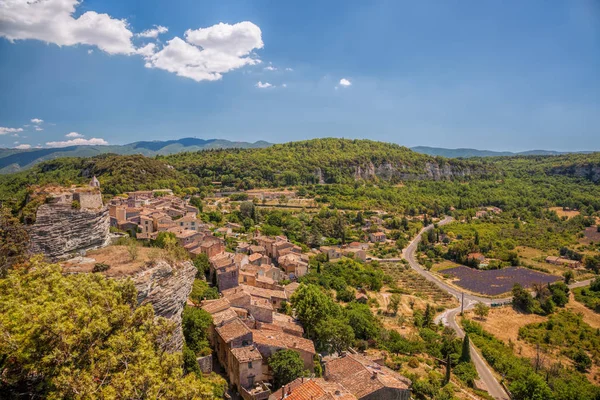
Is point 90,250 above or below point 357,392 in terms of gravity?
above

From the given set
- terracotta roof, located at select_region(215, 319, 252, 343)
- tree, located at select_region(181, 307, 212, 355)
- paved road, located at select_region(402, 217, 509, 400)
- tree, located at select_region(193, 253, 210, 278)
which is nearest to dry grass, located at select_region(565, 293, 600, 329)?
paved road, located at select_region(402, 217, 509, 400)

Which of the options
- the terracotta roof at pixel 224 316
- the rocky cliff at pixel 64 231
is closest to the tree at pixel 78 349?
the rocky cliff at pixel 64 231

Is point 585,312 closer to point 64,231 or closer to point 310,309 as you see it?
point 310,309

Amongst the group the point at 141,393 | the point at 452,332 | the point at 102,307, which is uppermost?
the point at 102,307

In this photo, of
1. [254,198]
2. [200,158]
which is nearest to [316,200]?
[254,198]

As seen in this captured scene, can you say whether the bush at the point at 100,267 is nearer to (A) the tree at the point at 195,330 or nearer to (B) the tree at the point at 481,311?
(A) the tree at the point at 195,330

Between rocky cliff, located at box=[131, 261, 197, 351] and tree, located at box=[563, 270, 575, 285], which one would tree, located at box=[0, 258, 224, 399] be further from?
tree, located at box=[563, 270, 575, 285]

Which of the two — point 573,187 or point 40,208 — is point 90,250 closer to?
point 40,208

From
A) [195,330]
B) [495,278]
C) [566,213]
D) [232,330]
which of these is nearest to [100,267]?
[195,330]
